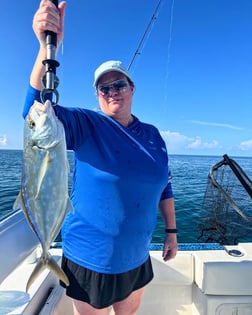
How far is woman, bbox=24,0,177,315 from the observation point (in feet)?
4.31

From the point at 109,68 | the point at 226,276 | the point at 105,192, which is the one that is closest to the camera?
the point at 105,192

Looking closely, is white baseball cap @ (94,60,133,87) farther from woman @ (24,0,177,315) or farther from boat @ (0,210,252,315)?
boat @ (0,210,252,315)

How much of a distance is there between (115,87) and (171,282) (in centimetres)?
193

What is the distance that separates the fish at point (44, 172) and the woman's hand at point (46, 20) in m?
0.31

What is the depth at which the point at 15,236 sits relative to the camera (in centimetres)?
136

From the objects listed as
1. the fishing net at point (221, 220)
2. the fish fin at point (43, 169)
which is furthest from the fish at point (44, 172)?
the fishing net at point (221, 220)

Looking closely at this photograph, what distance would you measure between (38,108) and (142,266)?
1133 millimetres

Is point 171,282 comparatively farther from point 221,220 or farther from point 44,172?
point 221,220

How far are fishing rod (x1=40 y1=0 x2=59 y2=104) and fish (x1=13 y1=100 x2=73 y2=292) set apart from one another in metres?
0.05

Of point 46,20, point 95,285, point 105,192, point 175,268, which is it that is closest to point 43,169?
point 105,192

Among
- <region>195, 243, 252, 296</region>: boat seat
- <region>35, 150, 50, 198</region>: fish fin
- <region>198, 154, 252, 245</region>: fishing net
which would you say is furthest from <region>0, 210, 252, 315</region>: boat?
<region>198, 154, 252, 245</region>: fishing net

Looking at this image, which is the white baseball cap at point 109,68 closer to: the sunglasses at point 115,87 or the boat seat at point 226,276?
the sunglasses at point 115,87

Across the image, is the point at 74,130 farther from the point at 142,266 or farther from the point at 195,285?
the point at 195,285

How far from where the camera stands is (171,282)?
2422 millimetres
